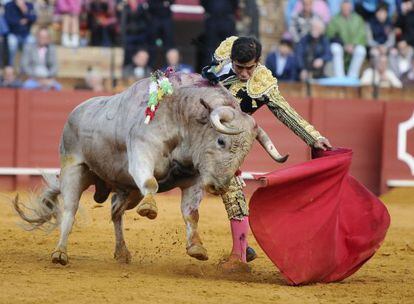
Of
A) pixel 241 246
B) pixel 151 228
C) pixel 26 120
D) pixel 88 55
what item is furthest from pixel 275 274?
pixel 88 55

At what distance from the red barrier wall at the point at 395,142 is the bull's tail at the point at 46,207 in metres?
6.31

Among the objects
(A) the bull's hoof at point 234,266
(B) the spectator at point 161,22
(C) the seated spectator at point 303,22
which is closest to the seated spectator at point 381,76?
(C) the seated spectator at point 303,22

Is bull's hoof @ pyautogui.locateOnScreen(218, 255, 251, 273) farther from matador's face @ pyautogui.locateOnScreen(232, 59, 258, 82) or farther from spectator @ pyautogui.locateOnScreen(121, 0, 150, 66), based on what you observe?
spectator @ pyautogui.locateOnScreen(121, 0, 150, 66)

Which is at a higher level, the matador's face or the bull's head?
the matador's face

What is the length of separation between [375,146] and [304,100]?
111 cm

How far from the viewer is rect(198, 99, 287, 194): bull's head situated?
20.1 feet

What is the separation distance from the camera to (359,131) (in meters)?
13.1

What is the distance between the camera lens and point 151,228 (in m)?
9.43

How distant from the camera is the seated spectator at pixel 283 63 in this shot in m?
13.4

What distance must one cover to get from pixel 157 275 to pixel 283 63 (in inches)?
289

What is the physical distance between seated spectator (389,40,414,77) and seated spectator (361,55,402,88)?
0.15 meters

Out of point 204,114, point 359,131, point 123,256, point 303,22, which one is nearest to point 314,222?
point 204,114

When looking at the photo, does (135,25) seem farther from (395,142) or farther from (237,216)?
(237,216)

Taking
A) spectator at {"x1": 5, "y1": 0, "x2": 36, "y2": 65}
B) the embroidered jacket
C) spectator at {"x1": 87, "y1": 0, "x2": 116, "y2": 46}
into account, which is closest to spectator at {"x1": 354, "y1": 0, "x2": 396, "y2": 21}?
spectator at {"x1": 87, "y1": 0, "x2": 116, "y2": 46}
